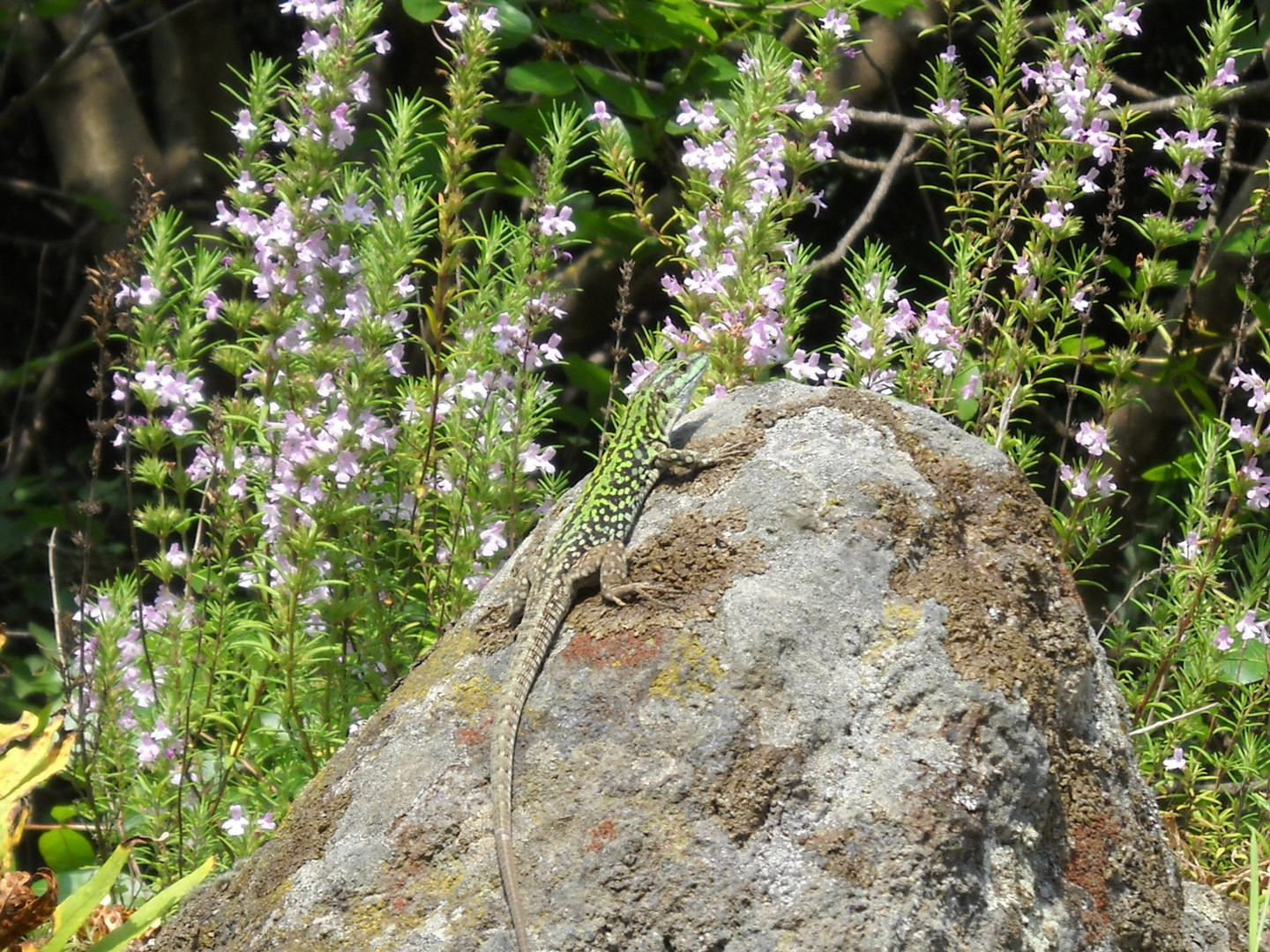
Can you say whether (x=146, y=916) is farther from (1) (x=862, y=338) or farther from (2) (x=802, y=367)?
(1) (x=862, y=338)

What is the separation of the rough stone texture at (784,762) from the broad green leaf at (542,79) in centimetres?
241

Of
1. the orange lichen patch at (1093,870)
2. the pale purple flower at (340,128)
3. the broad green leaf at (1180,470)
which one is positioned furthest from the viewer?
the broad green leaf at (1180,470)

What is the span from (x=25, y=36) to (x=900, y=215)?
18.7 feet

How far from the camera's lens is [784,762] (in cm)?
308

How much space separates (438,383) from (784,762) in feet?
6.30

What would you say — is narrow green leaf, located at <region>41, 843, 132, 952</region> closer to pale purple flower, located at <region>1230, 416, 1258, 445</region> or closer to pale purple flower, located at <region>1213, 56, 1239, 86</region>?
pale purple flower, located at <region>1230, 416, 1258, 445</region>

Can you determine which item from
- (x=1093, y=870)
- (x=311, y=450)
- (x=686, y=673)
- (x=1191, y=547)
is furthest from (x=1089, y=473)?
(x=311, y=450)

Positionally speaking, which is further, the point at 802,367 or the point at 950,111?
the point at 950,111

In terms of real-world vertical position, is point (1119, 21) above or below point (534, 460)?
above

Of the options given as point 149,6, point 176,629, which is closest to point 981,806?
Result: point 176,629

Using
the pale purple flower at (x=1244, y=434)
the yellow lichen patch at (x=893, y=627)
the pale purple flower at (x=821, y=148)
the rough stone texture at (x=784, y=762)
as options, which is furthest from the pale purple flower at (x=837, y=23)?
the yellow lichen patch at (x=893, y=627)

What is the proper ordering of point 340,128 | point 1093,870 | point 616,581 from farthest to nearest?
point 340,128
point 616,581
point 1093,870

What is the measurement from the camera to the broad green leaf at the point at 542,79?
222 inches

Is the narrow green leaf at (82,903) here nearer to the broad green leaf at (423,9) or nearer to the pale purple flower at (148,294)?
the pale purple flower at (148,294)
